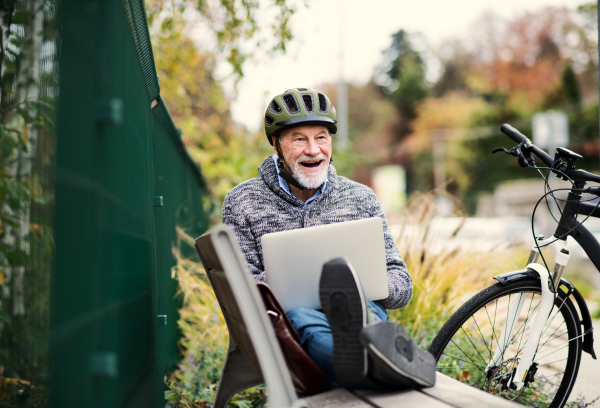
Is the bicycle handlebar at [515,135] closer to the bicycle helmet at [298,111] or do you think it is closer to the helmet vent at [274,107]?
the bicycle helmet at [298,111]

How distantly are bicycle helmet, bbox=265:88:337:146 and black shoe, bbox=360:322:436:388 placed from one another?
1465 millimetres

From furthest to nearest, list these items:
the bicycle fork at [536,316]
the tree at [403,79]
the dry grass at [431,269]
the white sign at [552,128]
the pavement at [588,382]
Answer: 1. the tree at [403,79]
2. the white sign at [552,128]
3. the dry grass at [431,269]
4. the pavement at [588,382]
5. the bicycle fork at [536,316]

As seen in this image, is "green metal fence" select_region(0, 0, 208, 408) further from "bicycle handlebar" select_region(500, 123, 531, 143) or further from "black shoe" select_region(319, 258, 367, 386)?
"bicycle handlebar" select_region(500, 123, 531, 143)

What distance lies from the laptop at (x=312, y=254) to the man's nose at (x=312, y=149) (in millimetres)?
890

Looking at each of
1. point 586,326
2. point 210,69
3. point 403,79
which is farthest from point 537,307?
point 403,79

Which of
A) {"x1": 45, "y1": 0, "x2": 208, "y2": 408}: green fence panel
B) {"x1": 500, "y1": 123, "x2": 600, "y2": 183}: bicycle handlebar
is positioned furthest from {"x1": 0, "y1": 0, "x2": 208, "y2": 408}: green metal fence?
{"x1": 500, "y1": 123, "x2": 600, "y2": 183}: bicycle handlebar

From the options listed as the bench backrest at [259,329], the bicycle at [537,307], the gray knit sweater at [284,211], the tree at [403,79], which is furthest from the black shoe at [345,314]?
the tree at [403,79]

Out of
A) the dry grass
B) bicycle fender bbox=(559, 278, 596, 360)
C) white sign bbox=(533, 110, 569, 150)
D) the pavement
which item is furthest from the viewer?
white sign bbox=(533, 110, 569, 150)

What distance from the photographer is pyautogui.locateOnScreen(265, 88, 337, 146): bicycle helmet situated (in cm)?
277

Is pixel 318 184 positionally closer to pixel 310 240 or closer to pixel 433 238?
pixel 310 240

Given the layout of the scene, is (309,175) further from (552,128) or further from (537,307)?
(552,128)

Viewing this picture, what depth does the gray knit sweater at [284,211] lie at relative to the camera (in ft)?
8.29

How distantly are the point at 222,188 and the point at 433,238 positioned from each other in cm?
407

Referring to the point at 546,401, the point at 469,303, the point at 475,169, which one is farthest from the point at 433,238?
the point at 475,169
